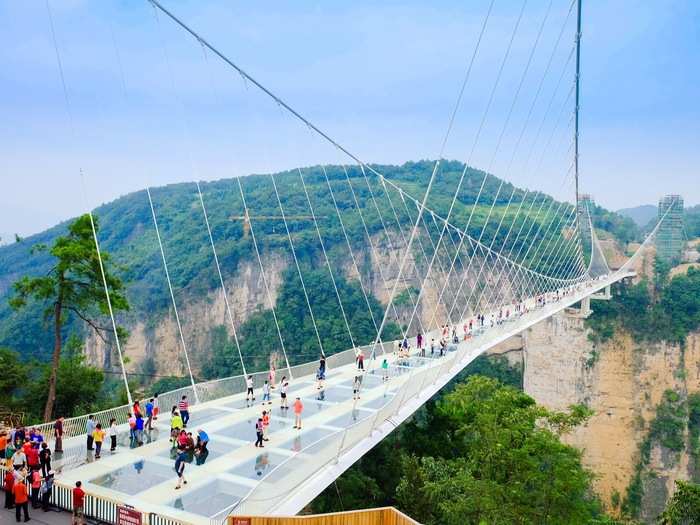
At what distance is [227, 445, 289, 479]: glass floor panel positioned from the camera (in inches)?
406

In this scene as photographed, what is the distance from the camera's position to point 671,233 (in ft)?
213

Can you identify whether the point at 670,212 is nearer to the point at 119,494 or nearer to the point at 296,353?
the point at 296,353

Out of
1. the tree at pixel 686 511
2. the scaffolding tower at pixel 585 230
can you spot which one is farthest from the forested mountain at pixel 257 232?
the tree at pixel 686 511

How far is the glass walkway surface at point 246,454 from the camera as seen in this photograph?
9.10m

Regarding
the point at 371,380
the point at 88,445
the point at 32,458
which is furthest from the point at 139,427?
the point at 371,380

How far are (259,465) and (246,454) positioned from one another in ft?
2.35

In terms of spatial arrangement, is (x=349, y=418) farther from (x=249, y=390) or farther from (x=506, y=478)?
(x=506, y=478)

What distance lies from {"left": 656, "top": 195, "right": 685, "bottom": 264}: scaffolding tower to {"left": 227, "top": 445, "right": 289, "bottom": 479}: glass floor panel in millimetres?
56060

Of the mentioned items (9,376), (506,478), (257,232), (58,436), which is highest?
(257,232)

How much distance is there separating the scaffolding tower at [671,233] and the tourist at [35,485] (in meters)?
59.5

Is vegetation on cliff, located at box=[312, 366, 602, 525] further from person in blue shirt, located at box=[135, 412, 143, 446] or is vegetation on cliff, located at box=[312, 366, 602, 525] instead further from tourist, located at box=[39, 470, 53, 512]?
tourist, located at box=[39, 470, 53, 512]

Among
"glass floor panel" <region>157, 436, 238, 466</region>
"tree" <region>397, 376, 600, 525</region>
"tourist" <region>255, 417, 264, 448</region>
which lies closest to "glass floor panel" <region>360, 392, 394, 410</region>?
"tourist" <region>255, 417, 264, 448</region>

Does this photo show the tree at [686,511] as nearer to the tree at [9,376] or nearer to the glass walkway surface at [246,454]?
the glass walkway surface at [246,454]

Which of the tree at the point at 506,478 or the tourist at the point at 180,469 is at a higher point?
the tourist at the point at 180,469
